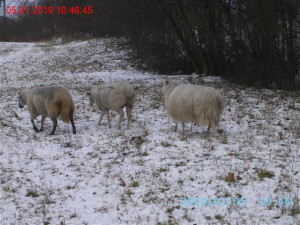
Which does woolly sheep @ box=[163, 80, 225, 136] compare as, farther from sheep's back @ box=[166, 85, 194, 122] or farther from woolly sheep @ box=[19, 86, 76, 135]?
woolly sheep @ box=[19, 86, 76, 135]

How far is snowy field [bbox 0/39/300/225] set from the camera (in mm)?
3967

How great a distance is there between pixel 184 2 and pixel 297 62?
604 centimetres

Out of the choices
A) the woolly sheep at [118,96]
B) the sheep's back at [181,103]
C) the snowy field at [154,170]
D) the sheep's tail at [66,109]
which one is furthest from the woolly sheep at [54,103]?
the sheep's back at [181,103]

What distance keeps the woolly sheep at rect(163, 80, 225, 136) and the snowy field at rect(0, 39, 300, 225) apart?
1.49 feet

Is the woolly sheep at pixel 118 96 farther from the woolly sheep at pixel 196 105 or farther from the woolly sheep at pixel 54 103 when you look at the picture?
the woolly sheep at pixel 196 105

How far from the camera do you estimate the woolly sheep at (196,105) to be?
6699mm

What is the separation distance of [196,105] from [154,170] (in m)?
2.24

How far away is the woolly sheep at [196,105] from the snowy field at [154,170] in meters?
0.45

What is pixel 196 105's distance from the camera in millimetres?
6840

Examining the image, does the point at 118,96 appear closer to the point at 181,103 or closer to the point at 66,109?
the point at 66,109

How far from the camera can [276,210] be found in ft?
12.4

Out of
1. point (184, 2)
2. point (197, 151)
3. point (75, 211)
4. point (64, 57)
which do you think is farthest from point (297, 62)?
point (64, 57)

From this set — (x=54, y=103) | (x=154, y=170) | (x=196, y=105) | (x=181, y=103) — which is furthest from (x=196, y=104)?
(x=54, y=103)

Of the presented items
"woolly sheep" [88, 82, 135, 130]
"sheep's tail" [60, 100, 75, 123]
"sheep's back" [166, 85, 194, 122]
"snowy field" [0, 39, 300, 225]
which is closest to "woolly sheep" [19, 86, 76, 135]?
"sheep's tail" [60, 100, 75, 123]
